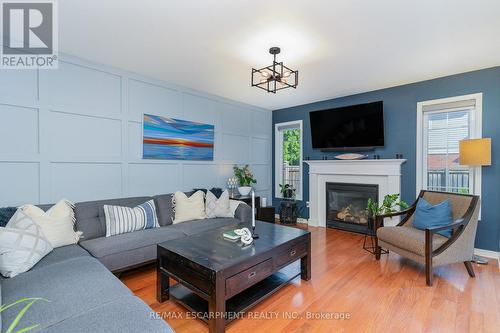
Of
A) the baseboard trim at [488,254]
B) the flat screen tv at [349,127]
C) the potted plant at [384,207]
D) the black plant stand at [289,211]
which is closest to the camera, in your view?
the baseboard trim at [488,254]

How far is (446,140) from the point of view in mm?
3746

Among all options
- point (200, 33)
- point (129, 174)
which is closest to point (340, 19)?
point (200, 33)

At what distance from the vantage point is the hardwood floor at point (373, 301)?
191 cm

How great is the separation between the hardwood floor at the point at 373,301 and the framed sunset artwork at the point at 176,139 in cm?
169

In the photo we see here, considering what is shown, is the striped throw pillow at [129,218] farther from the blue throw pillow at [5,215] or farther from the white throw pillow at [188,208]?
the blue throw pillow at [5,215]

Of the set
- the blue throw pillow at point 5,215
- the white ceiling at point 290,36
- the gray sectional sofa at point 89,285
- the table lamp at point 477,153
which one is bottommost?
the gray sectional sofa at point 89,285

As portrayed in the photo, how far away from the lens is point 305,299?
89.4 inches

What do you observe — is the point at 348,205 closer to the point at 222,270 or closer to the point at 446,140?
the point at 446,140

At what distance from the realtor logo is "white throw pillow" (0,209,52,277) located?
1687mm

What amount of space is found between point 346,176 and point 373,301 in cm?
272

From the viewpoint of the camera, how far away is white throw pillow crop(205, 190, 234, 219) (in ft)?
12.2

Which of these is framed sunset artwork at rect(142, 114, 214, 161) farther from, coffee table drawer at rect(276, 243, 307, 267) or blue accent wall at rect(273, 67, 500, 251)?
coffee table drawer at rect(276, 243, 307, 267)

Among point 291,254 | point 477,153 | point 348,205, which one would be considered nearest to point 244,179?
point 348,205

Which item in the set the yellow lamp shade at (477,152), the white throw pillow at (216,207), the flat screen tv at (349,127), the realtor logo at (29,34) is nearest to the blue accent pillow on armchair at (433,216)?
the yellow lamp shade at (477,152)
